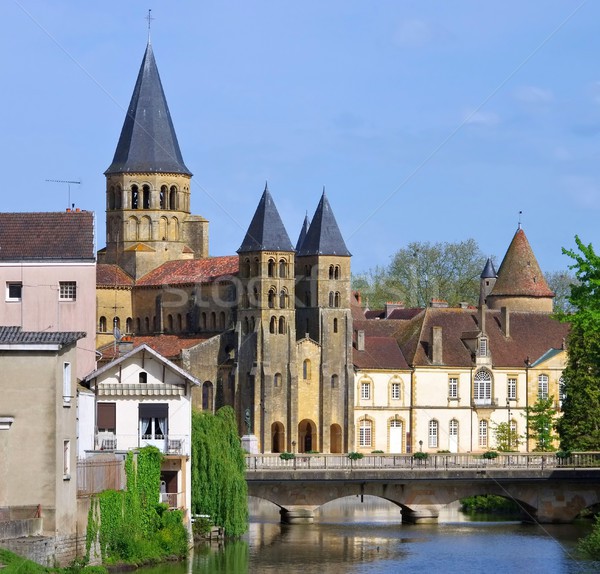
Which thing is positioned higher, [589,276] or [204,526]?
[589,276]

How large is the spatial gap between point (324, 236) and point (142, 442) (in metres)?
57.0

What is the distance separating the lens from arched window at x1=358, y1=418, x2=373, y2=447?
4683 inches

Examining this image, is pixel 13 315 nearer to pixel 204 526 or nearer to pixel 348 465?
pixel 204 526

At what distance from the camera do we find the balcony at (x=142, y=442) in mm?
62156

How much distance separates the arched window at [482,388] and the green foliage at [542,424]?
22.3 feet

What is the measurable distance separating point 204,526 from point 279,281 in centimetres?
5013

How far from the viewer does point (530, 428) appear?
112 metres

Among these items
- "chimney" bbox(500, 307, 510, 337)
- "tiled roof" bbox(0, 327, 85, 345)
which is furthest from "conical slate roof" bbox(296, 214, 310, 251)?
"tiled roof" bbox(0, 327, 85, 345)

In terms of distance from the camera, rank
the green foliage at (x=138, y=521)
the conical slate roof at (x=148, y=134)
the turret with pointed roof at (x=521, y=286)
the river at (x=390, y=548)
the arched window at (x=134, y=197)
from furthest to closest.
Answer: the turret with pointed roof at (x=521, y=286) → the arched window at (x=134, y=197) → the conical slate roof at (x=148, y=134) → the river at (x=390, y=548) → the green foliage at (x=138, y=521)

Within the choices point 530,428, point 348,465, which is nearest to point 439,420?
point 530,428

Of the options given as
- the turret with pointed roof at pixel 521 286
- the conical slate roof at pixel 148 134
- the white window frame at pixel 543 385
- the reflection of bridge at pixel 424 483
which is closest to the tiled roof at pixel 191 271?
the conical slate roof at pixel 148 134

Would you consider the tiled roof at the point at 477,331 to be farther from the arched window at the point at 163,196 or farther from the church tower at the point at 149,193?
the arched window at the point at 163,196

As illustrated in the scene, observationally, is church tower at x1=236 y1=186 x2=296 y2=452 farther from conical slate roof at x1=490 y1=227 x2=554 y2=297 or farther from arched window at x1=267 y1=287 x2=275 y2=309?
conical slate roof at x1=490 y1=227 x2=554 y2=297

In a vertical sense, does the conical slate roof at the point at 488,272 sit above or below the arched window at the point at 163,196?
below
